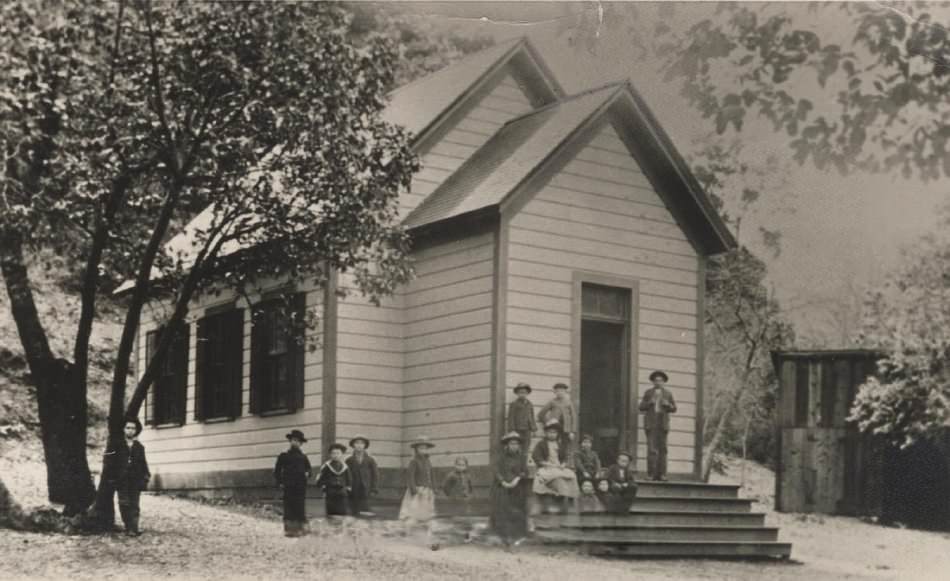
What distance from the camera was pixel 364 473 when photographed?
1126 cm

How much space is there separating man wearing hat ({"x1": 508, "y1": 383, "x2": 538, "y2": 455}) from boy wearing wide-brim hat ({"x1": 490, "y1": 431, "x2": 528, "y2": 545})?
0.09m

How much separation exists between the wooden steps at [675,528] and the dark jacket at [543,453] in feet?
1.99

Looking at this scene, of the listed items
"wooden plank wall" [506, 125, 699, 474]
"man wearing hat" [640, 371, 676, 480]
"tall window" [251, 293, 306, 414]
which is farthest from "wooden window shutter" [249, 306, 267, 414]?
"man wearing hat" [640, 371, 676, 480]

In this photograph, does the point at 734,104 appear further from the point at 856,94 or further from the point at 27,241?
the point at 27,241

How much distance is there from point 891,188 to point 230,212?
498 centimetres

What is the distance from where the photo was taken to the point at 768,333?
13.1 metres

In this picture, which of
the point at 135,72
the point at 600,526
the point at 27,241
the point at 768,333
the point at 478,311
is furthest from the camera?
the point at 768,333

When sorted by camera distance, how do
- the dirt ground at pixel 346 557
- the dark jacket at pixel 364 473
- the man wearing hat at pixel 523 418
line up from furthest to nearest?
1. the man wearing hat at pixel 523 418
2. the dark jacket at pixel 364 473
3. the dirt ground at pixel 346 557

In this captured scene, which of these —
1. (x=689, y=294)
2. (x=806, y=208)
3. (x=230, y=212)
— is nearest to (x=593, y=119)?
(x=689, y=294)

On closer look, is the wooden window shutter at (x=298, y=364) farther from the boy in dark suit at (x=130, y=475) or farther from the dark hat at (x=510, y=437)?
the dark hat at (x=510, y=437)

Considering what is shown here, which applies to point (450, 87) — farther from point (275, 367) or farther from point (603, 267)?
point (275, 367)

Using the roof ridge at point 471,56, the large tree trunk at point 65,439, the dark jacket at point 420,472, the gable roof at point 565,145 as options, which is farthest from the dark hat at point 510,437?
the roof ridge at point 471,56

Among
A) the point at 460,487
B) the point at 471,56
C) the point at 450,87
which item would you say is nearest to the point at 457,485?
the point at 460,487

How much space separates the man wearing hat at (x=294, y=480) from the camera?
1045cm
